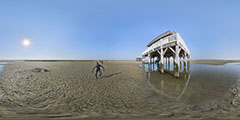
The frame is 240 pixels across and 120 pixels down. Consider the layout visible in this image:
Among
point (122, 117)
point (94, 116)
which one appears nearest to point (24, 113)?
point (94, 116)

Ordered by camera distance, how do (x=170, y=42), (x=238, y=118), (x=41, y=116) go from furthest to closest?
(x=170, y=42) < (x=41, y=116) < (x=238, y=118)

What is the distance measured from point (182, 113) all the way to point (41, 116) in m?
4.71

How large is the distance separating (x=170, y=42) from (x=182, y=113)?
8967 millimetres

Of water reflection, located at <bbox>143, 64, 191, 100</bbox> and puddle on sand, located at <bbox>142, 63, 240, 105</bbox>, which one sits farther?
water reflection, located at <bbox>143, 64, 191, 100</bbox>

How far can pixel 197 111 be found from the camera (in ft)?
11.0

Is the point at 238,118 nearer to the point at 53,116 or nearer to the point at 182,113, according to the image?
the point at 182,113

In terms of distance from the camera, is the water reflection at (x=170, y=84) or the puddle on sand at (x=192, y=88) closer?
the puddle on sand at (x=192, y=88)

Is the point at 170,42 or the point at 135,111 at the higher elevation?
the point at 170,42

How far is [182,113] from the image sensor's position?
321cm

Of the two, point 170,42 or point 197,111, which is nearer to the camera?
point 197,111

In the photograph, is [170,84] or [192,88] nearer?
[192,88]

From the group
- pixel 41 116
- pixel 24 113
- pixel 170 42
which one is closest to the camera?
pixel 41 116

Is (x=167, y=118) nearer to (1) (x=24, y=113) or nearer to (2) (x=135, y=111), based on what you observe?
(2) (x=135, y=111)

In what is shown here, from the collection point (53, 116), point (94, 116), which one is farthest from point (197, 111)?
point (53, 116)
